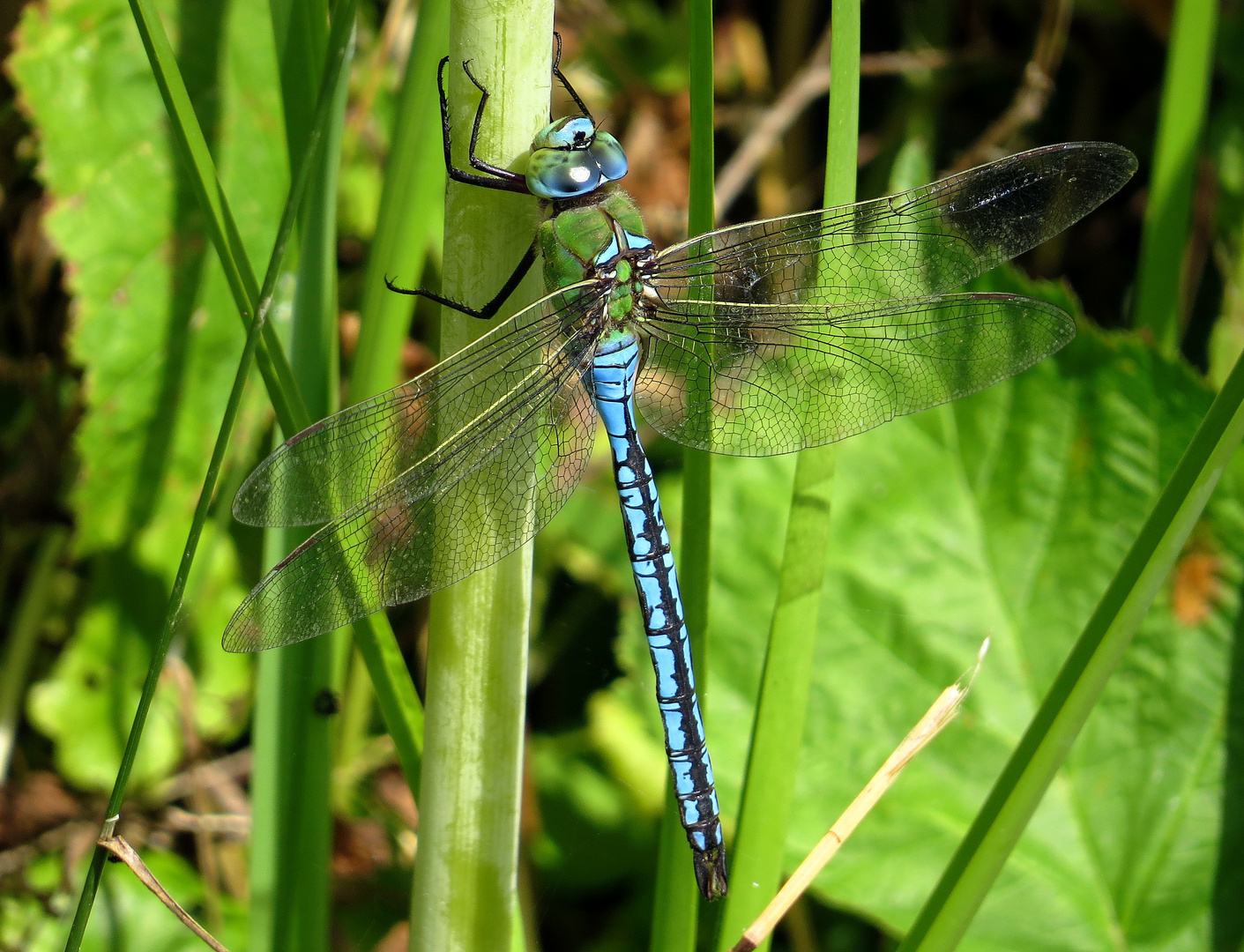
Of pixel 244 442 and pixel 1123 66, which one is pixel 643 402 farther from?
pixel 1123 66

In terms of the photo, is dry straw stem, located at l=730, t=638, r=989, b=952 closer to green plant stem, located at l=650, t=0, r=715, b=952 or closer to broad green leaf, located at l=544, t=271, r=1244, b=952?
green plant stem, located at l=650, t=0, r=715, b=952

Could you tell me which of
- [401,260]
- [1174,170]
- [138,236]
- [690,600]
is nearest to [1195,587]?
[1174,170]

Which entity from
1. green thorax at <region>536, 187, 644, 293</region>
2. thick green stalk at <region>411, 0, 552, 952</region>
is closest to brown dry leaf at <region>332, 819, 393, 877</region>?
thick green stalk at <region>411, 0, 552, 952</region>

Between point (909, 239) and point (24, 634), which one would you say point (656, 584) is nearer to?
point (909, 239)

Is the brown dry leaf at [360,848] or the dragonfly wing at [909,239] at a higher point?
the dragonfly wing at [909,239]

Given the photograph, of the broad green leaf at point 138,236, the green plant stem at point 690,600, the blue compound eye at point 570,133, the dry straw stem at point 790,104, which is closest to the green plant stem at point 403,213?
the blue compound eye at point 570,133

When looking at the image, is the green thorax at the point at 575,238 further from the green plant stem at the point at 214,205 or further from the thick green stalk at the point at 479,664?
the green plant stem at the point at 214,205
